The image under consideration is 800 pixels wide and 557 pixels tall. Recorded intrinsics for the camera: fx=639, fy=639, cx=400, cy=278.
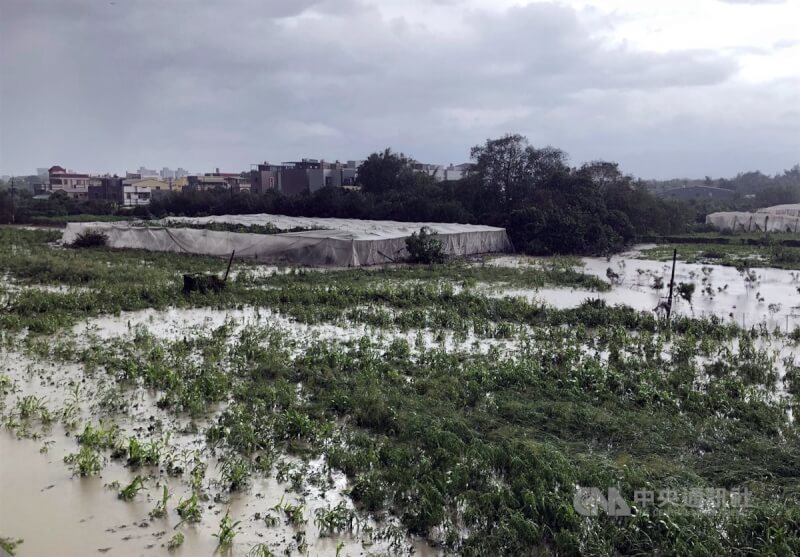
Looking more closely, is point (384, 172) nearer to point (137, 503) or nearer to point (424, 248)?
point (424, 248)

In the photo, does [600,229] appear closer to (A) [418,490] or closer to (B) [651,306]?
(B) [651,306]

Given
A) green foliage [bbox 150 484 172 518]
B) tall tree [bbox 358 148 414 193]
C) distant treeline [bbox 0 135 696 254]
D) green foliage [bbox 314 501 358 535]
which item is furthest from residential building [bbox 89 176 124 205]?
green foliage [bbox 314 501 358 535]

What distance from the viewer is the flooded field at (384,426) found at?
3947 millimetres

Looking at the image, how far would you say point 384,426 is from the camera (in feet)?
18.3

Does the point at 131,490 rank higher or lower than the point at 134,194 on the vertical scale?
lower

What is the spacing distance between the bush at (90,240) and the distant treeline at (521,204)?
10185 mm

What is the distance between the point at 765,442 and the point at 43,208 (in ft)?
120

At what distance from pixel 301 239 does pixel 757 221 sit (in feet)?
71.6

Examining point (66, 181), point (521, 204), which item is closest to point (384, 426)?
point (521, 204)

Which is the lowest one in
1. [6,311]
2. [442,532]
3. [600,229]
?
[442,532]

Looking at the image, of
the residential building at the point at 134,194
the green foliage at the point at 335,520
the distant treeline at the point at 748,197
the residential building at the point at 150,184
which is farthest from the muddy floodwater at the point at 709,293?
the residential building at the point at 150,184

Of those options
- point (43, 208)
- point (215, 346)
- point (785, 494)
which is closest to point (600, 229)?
point (215, 346)

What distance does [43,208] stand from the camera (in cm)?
3388

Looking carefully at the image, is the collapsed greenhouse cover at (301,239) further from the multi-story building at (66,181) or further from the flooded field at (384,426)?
the multi-story building at (66,181)
